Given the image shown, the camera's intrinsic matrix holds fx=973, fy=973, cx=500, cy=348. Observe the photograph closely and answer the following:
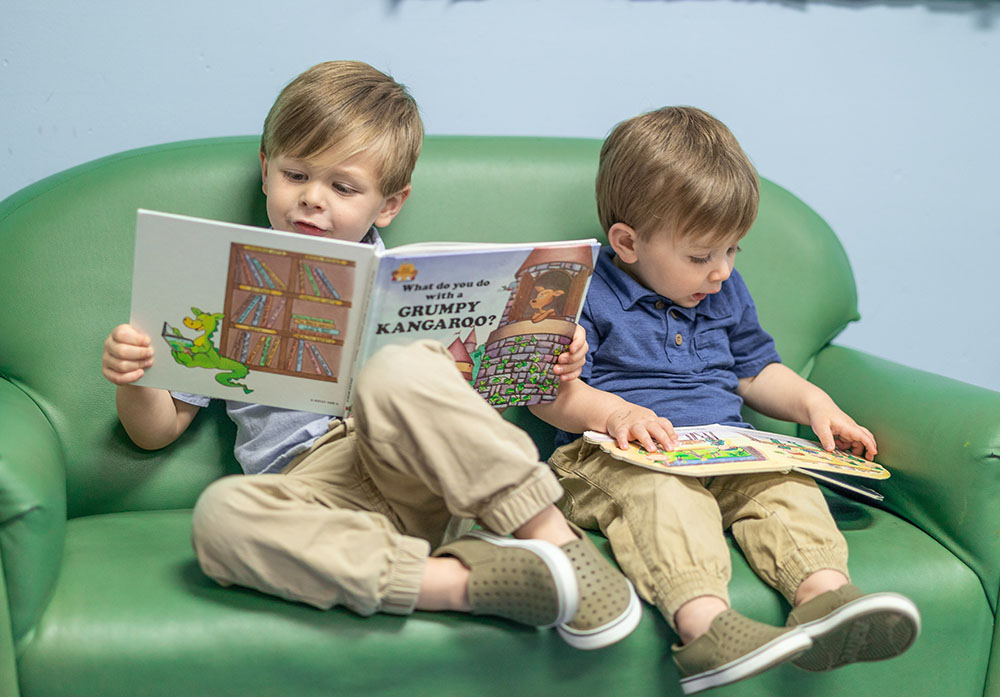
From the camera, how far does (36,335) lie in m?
1.22

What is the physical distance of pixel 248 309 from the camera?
1.02 metres

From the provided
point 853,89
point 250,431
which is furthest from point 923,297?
point 250,431

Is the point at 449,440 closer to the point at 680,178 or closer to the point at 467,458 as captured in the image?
the point at 467,458

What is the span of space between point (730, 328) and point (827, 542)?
0.41m

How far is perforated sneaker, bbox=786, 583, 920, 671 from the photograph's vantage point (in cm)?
92

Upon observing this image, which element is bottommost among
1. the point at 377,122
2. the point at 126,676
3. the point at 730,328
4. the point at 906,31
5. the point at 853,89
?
the point at 126,676

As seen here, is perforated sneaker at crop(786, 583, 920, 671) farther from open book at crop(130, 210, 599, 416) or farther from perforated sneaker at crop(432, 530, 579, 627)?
open book at crop(130, 210, 599, 416)

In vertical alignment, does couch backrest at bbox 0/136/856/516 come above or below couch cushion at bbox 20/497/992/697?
above

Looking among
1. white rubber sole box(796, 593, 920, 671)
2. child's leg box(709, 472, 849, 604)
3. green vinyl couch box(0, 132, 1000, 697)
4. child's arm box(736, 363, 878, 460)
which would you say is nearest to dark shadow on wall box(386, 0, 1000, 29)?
green vinyl couch box(0, 132, 1000, 697)

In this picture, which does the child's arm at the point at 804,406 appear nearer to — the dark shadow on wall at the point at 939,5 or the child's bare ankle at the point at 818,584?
the child's bare ankle at the point at 818,584

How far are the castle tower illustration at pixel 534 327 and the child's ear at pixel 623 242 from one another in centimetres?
20

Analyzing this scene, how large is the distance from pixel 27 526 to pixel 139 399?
0.83ft

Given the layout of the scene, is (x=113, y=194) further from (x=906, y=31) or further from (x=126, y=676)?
(x=906, y=31)

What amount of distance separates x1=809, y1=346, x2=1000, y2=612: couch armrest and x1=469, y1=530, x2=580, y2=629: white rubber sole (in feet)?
1.69
